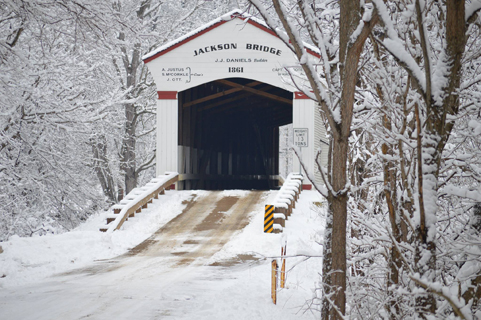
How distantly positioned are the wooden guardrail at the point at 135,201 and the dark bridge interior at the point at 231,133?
5.47ft

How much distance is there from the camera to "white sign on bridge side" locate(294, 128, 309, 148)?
1764 centimetres

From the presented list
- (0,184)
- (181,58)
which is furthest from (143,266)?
(181,58)

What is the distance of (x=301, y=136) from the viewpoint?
17734mm

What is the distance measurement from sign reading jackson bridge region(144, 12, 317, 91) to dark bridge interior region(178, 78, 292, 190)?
1.27 meters

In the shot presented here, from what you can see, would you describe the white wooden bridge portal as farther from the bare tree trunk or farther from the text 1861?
the bare tree trunk

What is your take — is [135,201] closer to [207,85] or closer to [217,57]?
[217,57]

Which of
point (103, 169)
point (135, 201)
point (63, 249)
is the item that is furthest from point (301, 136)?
point (103, 169)

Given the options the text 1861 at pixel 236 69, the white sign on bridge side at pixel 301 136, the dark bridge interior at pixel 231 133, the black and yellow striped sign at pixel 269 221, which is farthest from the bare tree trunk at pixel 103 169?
the black and yellow striped sign at pixel 269 221

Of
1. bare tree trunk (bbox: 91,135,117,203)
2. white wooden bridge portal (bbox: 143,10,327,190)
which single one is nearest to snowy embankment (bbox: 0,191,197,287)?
white wooden bridge portal (bbox: 143,10,327,190)

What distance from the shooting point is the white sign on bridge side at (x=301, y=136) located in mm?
17641

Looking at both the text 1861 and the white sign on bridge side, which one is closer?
the white sign on bridge side

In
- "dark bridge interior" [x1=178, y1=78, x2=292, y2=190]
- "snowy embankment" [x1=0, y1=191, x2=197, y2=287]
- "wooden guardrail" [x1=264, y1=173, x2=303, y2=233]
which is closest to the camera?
"snowy embankment" [x1=0, y1=191, x2=197, y2=287]

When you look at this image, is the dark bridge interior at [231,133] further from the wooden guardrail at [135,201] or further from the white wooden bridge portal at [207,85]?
the wooden guardrail at [135,201]

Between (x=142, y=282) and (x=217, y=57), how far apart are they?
11405mm
